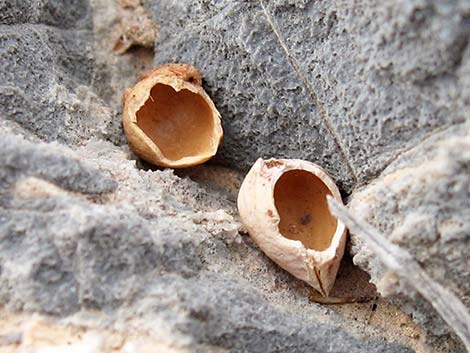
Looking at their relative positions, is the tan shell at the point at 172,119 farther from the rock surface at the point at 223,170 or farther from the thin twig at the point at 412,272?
the thin twig at the point at 412,272

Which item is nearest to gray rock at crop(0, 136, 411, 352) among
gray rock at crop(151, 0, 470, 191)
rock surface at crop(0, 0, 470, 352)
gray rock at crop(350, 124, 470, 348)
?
rock surface at crop(0, 0, 470, 352)

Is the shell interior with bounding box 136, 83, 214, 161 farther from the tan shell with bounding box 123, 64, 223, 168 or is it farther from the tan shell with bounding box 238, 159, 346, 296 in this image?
the tan shell with bounding box 238, 159, 346, 296

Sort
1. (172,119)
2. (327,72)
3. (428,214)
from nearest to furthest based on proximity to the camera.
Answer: (428,214) → (327,72) → (172,119)

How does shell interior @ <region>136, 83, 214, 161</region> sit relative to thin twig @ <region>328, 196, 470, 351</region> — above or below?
above

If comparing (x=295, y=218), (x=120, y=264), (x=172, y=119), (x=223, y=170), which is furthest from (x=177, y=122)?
(x=120, y=264)

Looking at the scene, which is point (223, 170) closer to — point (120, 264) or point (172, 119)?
point (172, 119)

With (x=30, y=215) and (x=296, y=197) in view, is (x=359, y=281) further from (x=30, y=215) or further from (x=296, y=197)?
(x=30, y=215)

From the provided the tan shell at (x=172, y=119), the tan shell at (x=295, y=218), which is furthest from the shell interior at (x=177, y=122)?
the tan shell at (x=295, y=218)

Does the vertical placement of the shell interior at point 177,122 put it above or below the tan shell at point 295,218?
above
